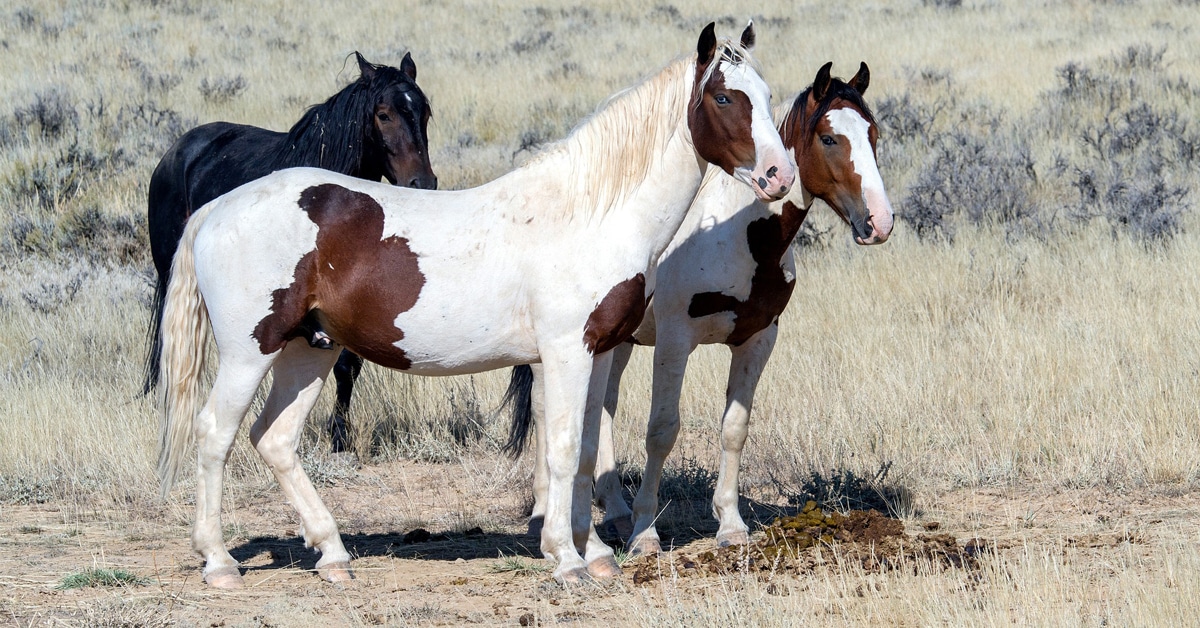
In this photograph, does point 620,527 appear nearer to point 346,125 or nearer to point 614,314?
point 614,314

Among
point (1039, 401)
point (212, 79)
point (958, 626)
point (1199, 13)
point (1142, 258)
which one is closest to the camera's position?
point (958, 626)

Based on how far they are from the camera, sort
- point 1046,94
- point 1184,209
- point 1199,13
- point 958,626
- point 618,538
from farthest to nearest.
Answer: point 1199,13
point 1046,94
point 1184,209
point 618,538
point 958,626

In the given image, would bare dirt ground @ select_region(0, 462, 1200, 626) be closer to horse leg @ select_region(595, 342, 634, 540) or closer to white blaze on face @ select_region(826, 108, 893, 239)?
horse leg @ select_region(595, 342, 634, 540)

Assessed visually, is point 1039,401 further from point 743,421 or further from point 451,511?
point 451,511

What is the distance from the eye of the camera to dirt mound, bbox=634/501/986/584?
4859mm

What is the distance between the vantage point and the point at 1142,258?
30.6ft

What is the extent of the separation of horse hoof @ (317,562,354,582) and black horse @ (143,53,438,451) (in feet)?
6.03

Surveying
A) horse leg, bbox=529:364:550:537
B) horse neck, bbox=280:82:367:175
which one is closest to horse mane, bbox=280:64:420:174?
horse neck, bbox=280:82:367:175

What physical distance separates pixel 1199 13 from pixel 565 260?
24.3 m

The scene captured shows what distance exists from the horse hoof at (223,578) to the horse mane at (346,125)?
8.71ft

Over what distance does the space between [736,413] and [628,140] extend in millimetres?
1496

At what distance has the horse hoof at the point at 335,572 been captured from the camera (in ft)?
16.4

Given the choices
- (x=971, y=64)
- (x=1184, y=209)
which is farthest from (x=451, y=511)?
(x=971, y=64)

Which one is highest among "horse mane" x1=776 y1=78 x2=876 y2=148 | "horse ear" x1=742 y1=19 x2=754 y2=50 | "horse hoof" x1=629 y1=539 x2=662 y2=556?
"horse ear" x1=742 y1=19 x2=754 y2=50
